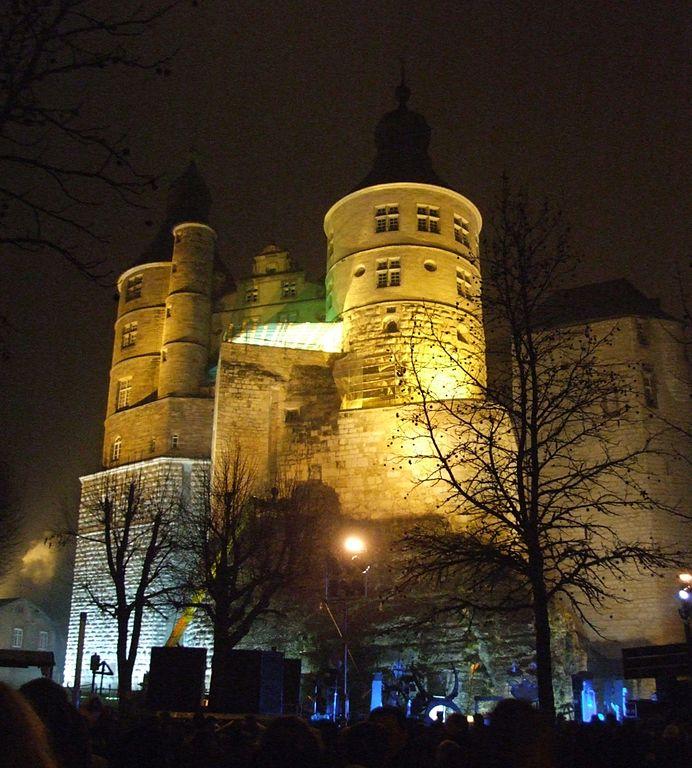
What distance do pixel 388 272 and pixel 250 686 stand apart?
24961 millimetres

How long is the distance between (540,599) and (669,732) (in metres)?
7.80

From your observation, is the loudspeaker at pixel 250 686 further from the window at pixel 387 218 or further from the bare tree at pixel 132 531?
the window at pixel 387 218

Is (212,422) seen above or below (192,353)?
below

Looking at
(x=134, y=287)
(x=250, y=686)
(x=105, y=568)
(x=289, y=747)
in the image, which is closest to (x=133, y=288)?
(x=134, y=287)

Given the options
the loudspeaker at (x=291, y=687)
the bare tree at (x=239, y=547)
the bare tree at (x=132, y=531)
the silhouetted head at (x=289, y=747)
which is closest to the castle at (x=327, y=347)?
the bare tree at (x=132, y=531)

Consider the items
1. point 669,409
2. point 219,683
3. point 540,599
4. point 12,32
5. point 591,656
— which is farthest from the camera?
point 669,409

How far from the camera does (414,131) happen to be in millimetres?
44812

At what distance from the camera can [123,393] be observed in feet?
147

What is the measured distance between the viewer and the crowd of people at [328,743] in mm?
2519

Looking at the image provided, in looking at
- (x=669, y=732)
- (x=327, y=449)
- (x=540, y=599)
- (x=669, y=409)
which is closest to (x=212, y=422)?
(x=327, y=449)

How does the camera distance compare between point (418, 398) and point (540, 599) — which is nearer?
point (540, 599)

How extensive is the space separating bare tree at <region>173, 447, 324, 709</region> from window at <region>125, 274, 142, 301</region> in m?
12.4

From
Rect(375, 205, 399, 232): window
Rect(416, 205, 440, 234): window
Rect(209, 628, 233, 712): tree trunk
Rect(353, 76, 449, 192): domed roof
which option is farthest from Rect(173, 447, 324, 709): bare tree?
Rect(353, 76, 449, 192): domed roof

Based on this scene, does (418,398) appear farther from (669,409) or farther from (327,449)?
(669,409)
